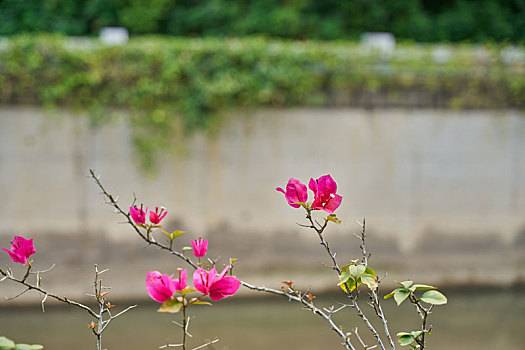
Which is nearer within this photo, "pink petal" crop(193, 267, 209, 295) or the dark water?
"pink petal" crop(193, 267, 209, 295)

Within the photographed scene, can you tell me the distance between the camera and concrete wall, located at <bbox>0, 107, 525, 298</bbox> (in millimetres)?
4504

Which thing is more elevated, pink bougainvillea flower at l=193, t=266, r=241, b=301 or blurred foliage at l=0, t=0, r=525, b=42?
blurred foliage at l=0, t=0, r=525, b=42

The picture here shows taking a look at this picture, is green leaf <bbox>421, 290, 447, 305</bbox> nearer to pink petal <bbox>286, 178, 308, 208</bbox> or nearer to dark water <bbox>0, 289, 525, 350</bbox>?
pink petal <bbox>286, 178, 308, 208</bbox>

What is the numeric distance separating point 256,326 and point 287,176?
4.71 ft

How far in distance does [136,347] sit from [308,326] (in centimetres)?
130

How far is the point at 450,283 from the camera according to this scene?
16.3 ft

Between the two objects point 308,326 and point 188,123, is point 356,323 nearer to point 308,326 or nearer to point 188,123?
point 308,326

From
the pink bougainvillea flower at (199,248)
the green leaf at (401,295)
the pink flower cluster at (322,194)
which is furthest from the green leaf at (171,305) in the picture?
the green leaf at (401,295)

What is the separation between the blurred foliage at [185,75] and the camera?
4.34 meters

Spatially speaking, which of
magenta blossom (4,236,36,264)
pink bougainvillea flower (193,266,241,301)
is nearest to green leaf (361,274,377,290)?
pink bougainvillea flower (193,266,241,301)

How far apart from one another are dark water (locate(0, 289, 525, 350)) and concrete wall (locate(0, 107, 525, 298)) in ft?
2.05

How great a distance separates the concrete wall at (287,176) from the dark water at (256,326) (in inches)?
24.6

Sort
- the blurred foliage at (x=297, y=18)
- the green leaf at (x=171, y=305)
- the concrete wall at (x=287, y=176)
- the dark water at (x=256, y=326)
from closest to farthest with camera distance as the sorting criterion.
Result: 1. the green leaf at (x=171, y=305)
2. the dark water at (x=256, y=326)
3. the concrete wall at (x=287, y=176)
4. the blurred foliage at (x=297, y=18)

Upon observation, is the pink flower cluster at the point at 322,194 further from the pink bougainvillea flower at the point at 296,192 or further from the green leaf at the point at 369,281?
the green leaf at the point at 369,281
